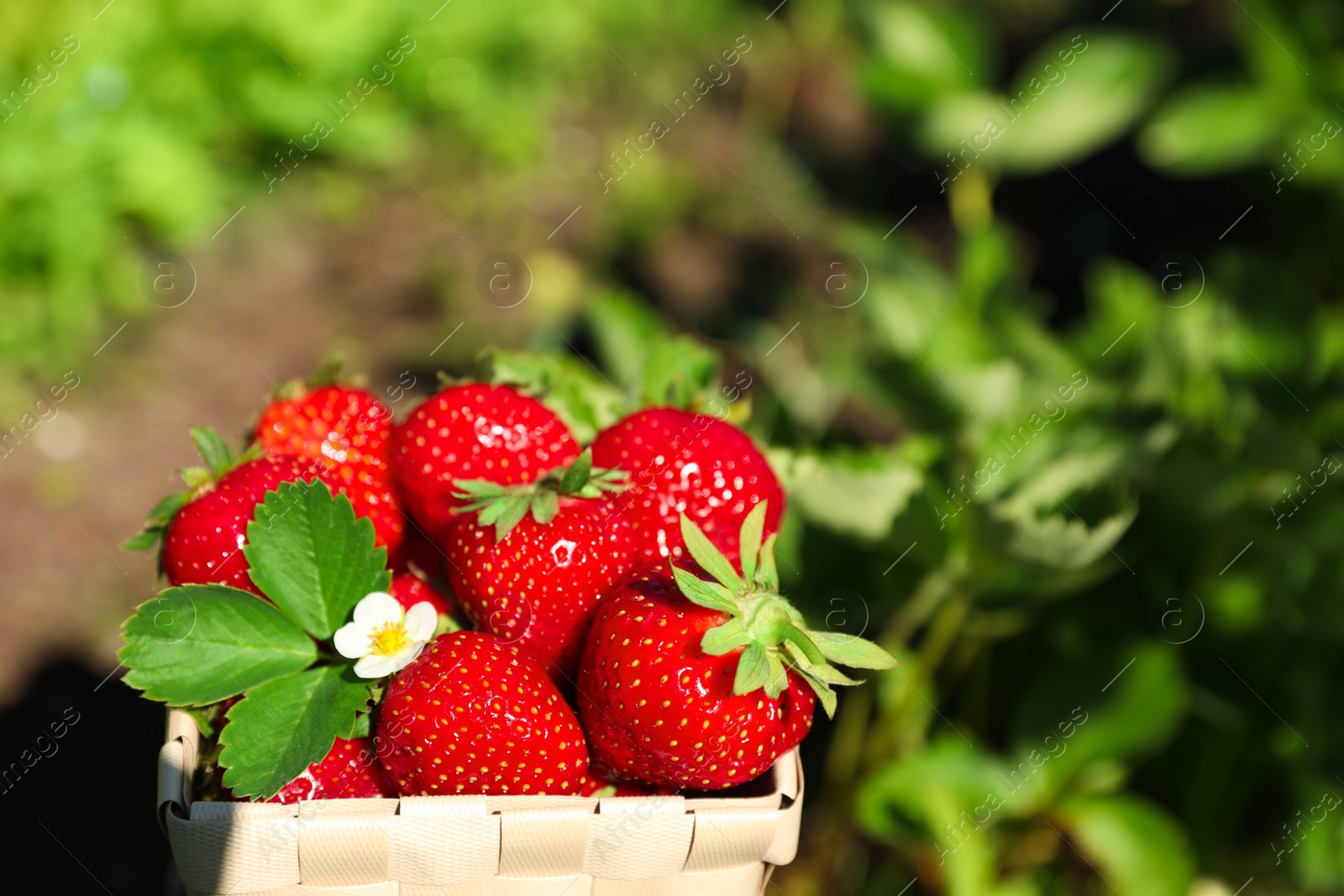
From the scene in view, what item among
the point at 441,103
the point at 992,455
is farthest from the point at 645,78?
the point at 992,455

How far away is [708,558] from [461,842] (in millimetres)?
256

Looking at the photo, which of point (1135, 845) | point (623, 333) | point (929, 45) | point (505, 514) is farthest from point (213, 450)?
point (929, 45)

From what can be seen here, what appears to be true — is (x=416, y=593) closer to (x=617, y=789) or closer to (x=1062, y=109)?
(x=617, y=789)

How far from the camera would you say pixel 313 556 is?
32.1 inches

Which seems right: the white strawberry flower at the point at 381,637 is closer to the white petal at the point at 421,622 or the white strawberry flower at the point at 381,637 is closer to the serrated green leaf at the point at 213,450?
the white petal at the point at 421,622

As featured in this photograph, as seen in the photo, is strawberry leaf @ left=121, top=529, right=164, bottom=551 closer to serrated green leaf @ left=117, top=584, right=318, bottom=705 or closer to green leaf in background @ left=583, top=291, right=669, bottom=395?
serrated green leaf @ left=117, top=584, right=318, bottom=705

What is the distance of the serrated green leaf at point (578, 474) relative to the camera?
2.79 feet

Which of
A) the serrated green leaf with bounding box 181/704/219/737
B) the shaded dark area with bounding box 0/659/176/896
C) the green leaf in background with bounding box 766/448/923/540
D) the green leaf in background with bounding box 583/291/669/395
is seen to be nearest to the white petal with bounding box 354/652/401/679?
the serrated green leaf with bounding box 181/704/219/737

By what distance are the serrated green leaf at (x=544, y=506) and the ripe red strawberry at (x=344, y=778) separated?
215mm

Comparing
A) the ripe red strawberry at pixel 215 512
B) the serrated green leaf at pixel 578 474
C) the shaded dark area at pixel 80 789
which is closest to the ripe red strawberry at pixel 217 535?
the ripe red strawberry at pixel 215 512

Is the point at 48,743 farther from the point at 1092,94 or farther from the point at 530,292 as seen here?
the point at 1092,94

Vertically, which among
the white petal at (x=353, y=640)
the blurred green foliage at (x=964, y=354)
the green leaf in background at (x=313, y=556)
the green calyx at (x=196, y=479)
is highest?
the green calyx at (x=196, y=479)

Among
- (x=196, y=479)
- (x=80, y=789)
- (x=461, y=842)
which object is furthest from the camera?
(x=80, y=789)

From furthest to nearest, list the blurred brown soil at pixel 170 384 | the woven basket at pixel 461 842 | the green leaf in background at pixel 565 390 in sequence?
the blurred brown soil at pixel 170 384 < the green leaf in background at pixel 565 390 < the woven basket at pixel 461 842
